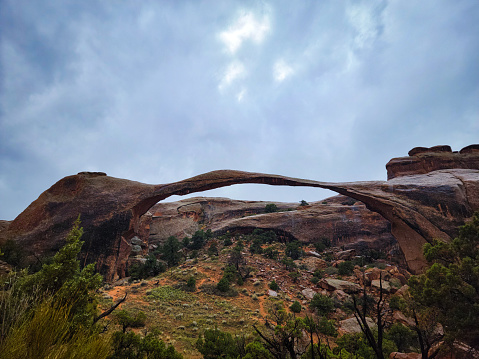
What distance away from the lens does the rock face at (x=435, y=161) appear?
1312 cm

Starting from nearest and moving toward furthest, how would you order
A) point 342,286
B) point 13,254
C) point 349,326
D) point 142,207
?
point 13,254
point 349,326
point 142,207
point 342,286

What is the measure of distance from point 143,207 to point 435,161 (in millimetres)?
17764

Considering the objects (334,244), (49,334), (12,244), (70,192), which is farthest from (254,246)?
(49,334)

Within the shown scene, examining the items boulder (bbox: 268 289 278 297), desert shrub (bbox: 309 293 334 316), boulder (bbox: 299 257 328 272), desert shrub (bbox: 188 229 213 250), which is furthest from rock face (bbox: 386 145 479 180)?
desert shrub (bbox: 188 229 213 250)

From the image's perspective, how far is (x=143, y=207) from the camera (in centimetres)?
1212

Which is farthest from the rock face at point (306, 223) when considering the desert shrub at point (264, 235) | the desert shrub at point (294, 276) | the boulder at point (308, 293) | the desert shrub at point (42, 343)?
the desert shrub at point (42, 343)

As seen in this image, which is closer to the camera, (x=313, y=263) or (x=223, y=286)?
(x=223, y=286)

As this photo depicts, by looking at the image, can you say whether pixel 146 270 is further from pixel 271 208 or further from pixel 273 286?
pixel 271 208

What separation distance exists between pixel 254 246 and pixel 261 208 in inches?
622

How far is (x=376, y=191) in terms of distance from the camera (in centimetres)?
1160

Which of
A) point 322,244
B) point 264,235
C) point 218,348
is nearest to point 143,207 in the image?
point 218,348

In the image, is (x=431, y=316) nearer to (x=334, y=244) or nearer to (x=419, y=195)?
(x=419, y=195)

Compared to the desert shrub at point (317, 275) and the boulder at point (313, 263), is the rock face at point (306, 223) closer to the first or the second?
the boulder at point (313, 263)

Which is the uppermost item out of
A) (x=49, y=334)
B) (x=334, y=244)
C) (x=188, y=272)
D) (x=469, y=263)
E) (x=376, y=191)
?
(x=376, y=191)
